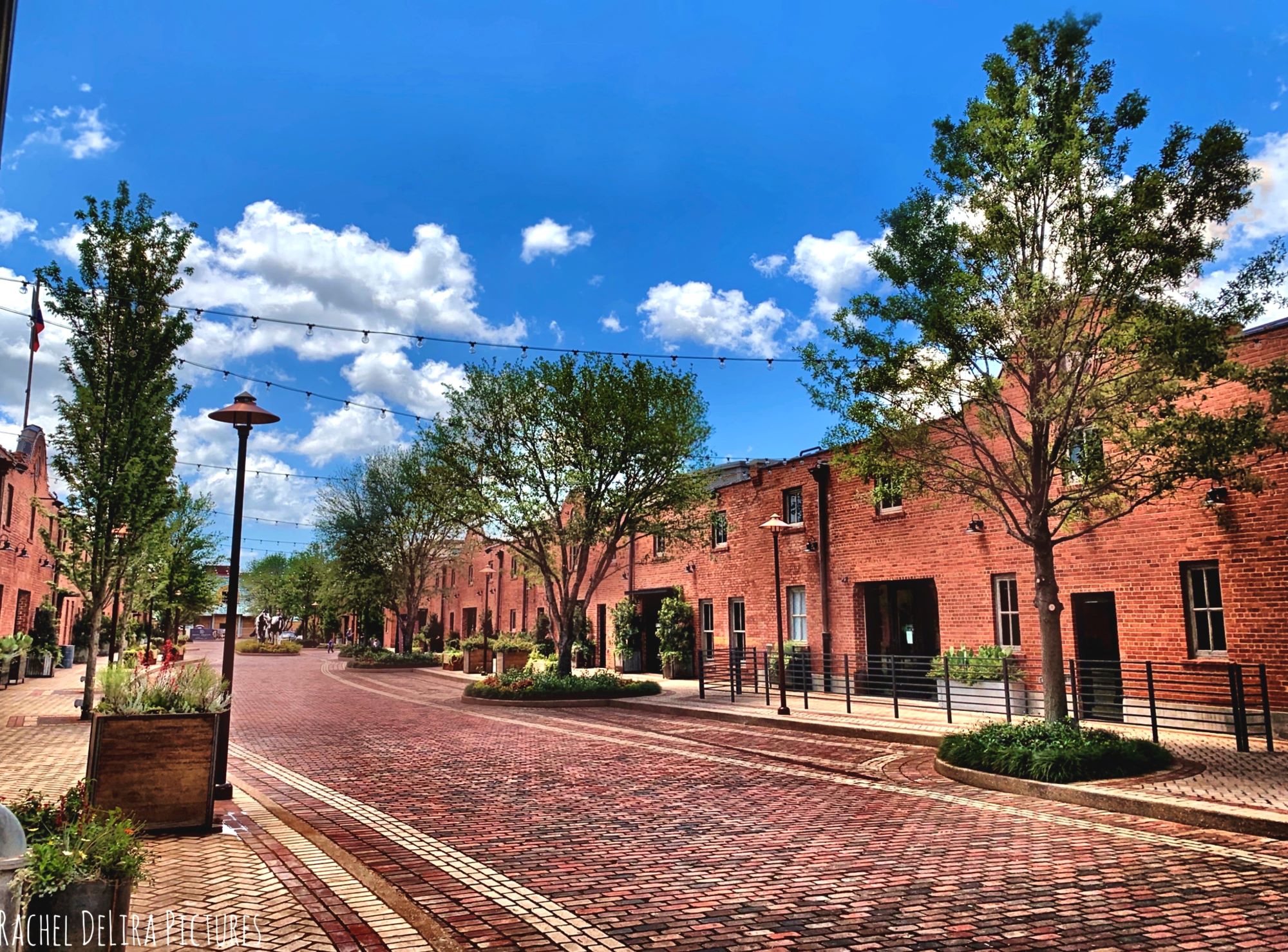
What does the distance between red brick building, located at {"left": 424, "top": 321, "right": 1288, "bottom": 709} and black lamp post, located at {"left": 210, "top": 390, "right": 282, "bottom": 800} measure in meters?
9.32

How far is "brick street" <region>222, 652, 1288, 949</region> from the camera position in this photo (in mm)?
4859

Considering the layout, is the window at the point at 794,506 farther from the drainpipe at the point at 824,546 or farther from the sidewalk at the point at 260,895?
the sidewalk at the point at 260,895

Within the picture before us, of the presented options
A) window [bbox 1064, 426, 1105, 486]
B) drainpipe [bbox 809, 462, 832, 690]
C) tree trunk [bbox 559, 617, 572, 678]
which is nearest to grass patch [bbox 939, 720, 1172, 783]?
window [bbox 1064, 426, 1105, 486]

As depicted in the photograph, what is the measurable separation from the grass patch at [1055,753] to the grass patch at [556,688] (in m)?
10.9

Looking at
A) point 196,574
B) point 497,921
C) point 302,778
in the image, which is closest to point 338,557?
point 196,574

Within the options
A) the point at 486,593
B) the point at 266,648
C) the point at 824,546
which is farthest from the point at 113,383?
the point at 266,648

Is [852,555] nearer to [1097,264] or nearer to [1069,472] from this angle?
[1069,472]

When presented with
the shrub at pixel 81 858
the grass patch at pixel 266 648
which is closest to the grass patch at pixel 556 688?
the shrub at pixel 81 858

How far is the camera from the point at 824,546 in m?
20.8

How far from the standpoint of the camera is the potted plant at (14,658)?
67.8ft

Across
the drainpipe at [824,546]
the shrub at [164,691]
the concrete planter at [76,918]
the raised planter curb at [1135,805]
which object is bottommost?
the raised planter curb at [1135,805]

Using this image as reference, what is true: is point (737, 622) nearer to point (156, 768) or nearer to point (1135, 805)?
point (1135, 805)

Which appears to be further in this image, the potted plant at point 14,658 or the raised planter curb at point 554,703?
the potted plant at point 14,658

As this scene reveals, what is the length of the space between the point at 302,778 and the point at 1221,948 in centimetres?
876
